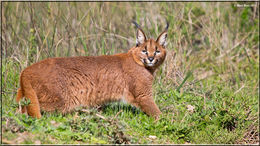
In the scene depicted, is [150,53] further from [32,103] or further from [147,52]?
[32,103]

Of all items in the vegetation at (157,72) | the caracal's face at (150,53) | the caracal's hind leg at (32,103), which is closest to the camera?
the vegetation at (157,72)

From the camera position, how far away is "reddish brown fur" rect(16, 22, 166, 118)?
5.17m

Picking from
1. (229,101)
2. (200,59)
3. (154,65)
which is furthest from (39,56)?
(200,59)

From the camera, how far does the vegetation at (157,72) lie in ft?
16.1

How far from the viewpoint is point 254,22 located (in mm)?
10492

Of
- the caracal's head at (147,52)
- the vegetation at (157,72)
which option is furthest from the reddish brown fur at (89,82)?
the vegetation at (157,72)

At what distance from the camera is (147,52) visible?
6.18 metres

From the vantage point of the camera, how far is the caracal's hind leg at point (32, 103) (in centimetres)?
511

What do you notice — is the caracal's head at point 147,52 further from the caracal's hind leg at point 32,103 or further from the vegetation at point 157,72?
the caracal's hind leg at point 32,103

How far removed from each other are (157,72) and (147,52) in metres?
1.94

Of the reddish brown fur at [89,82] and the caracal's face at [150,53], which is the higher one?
the caracal's face at [150,53]

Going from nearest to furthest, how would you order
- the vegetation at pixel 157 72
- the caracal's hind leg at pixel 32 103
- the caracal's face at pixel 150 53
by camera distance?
the vegetation at pixel 157 72 → the caracal's hind leg at pixel 32 103 → the caracal's face at pixel 150 53

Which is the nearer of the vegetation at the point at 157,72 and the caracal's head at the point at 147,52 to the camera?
the vegetation at the point at 157,72

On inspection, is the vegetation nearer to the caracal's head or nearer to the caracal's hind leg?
the caracal's hind leg
